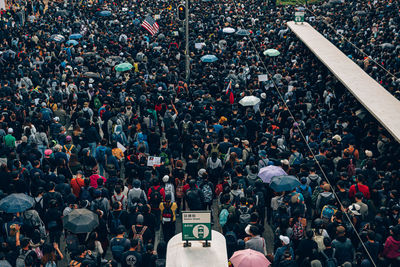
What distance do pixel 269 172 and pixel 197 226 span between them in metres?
4.49

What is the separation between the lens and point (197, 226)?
686cm

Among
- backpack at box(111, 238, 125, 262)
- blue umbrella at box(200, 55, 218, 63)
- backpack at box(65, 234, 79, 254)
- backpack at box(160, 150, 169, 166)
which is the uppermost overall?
blue umbrella at box(200, 55, 218, 63)

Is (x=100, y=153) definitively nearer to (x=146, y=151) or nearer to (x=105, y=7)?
(x=146, y=151)

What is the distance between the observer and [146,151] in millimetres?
13141

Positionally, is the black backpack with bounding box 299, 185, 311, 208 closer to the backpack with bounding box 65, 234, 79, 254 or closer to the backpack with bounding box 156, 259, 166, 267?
the backpack with bounding box 156, 259, 166, 267

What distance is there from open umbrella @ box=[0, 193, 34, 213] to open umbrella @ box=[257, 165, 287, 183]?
503 cm

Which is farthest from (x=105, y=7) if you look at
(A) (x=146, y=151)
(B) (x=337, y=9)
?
(A) (x=146, y=151)

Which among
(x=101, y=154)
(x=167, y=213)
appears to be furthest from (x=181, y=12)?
(x=167, y=213)

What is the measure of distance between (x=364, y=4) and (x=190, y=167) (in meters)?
26.7

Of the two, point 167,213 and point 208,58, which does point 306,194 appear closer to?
point 167,213

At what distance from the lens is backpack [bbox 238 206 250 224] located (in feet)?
31.4

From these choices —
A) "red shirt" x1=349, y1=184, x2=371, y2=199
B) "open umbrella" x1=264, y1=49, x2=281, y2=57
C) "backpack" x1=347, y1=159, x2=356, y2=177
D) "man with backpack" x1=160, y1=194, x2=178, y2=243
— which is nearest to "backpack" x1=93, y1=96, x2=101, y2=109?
"man with backpack" x1=160, y1=194, x2=178, y2=243

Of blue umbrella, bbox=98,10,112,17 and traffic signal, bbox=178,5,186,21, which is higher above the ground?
blue umbrella, bbox=98,10,112,17

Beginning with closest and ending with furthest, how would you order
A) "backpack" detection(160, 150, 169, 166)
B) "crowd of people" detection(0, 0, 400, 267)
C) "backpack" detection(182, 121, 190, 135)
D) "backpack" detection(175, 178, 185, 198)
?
"crowd of people" detection(0, 0, 400, 267)
"backpack" detection(175, 178, 185, 198)
"backpack" detection(160, 150, 169, 166)
"backpack" detection(182, 121, 190, 135)
